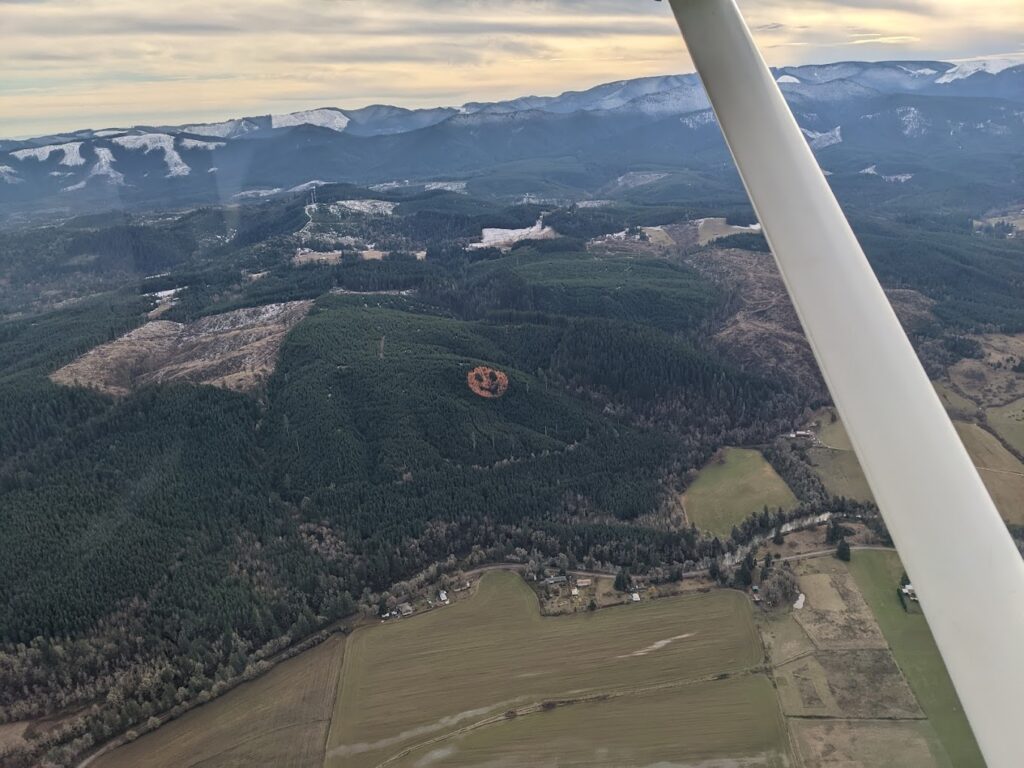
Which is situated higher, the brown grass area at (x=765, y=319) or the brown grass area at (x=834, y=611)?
the brown grass area at (x=765, y=319)

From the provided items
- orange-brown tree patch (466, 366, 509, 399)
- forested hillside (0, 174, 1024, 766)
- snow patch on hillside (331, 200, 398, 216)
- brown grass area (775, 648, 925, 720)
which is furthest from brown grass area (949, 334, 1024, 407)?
snow patch on hillside (331, 200, 398, 216)

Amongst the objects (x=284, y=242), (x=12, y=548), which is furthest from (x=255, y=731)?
(x=284, y=242)

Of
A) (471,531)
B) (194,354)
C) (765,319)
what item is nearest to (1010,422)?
(765,319)

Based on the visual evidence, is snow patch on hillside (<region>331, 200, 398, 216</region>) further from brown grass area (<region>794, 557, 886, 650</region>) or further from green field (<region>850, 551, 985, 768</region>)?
green field (<region>850, 551, 985, 768</region>)

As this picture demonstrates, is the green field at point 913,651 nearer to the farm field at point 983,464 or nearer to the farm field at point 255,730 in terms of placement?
the farm field at point 983,464

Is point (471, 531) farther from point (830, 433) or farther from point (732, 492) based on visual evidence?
point (830, 433)

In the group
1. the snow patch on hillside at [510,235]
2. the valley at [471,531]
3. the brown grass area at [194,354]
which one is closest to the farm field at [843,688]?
the valley at [471,531]

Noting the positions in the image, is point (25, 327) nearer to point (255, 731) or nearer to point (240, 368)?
point (240, 368)
